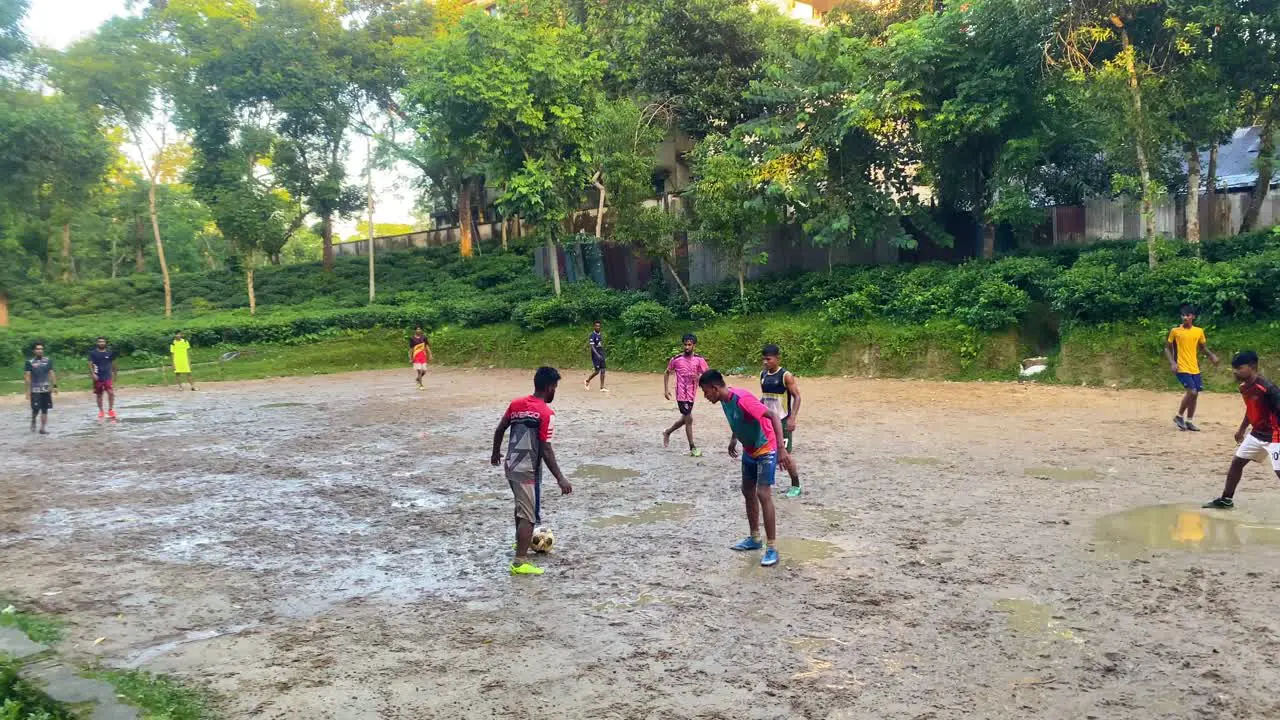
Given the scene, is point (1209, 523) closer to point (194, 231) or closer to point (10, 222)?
point (10, 222)

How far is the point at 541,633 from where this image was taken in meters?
5.70

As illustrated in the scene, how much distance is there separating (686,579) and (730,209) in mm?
17728

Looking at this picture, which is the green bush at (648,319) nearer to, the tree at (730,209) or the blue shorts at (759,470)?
the tree at (730,209)

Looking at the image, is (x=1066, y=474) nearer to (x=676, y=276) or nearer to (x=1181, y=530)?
(x=1181, y=530)

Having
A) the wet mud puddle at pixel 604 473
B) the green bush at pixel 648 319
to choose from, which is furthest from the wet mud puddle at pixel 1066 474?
the green bush at pixel 648 319

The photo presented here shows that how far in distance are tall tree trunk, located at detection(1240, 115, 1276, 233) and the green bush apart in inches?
567

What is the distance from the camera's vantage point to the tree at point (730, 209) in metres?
23.3

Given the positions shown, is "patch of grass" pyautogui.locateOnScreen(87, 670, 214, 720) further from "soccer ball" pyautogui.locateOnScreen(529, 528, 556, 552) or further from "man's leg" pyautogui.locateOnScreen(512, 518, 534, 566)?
"soccer ball" pyautogui.locateOnScreen(529, 528, 556, 552)

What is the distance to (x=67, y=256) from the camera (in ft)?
153

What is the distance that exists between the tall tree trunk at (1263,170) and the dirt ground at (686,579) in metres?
8.98

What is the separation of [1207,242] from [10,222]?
151ft

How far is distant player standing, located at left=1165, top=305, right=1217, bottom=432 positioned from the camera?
39.8 feet

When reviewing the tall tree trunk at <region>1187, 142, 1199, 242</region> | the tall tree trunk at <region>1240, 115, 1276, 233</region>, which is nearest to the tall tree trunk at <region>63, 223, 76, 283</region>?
the tall tree trunk at <region>1187, 142, 1199, 242</region>

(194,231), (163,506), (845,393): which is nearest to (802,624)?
(163,506)
